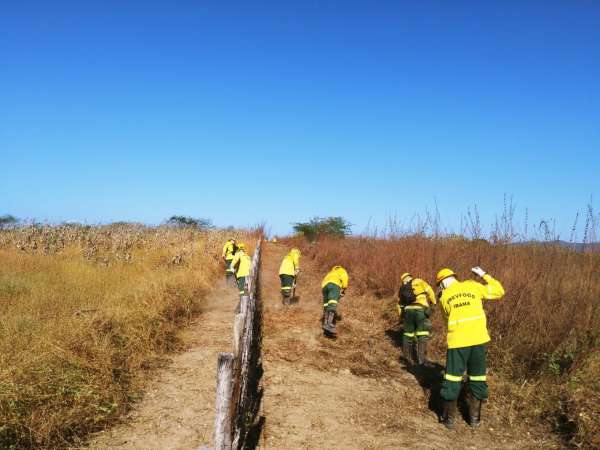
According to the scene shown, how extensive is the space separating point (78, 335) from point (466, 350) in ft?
15.9

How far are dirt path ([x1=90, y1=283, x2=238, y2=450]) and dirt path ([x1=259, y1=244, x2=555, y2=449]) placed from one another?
700 mm

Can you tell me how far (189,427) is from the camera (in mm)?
4281

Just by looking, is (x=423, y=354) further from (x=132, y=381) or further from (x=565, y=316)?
(x=132, y=381)

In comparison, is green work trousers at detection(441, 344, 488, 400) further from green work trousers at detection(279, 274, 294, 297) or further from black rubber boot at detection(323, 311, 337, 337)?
green work trousers at detection(279, 274, 294, 297)

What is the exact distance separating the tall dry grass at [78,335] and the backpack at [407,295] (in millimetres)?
3813

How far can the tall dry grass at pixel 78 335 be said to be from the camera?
384 cm

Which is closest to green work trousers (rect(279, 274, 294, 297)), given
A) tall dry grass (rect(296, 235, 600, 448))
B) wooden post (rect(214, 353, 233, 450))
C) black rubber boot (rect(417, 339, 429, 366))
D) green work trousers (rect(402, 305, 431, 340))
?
tall dry grass (rect(296, 235, 600, 448))

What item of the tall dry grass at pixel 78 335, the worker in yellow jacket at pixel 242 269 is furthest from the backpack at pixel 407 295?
the worker in yellow jacket at pixel 242 269

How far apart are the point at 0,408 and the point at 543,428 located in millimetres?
5573

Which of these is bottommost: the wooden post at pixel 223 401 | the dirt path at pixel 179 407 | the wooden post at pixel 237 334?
the dirt path at pixel 179 407

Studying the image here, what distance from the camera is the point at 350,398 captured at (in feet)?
17.2

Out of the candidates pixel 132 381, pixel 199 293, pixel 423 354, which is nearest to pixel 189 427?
pixel 132 381

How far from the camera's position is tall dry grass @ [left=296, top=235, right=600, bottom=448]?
15.1 ft

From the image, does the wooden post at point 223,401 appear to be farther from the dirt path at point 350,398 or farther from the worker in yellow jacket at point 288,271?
the worker in yellow jacket at point 288,271
